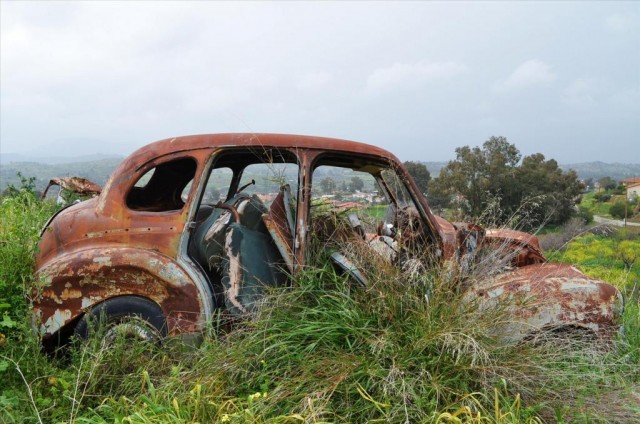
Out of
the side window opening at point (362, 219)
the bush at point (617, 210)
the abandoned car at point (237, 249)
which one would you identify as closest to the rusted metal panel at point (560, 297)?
the abandoned car at point (237, 249)

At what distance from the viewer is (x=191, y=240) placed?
4066 millimetres

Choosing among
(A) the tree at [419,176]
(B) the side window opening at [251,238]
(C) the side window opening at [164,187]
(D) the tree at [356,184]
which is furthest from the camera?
(A) the tree at [419,176]

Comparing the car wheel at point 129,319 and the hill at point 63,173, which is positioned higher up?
the hill at point 63,173

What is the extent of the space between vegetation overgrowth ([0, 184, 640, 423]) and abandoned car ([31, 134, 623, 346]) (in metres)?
0.19

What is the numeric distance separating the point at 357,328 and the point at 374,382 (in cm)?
41

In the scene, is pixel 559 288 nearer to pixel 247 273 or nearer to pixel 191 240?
pixel 247 273

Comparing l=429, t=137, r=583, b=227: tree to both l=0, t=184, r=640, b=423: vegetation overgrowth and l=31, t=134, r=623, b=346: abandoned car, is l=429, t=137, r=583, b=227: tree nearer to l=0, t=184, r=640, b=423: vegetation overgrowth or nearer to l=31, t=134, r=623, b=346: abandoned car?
l=31, t=134, r=623, b=346: abandoned car

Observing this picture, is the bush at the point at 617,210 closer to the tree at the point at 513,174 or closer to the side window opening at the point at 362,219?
the tree at the point at 513,174

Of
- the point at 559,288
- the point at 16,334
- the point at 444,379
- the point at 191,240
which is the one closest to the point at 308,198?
the point at 191,240

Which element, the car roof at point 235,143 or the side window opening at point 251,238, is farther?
the car roof at point 235,143

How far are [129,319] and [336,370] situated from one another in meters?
1.70

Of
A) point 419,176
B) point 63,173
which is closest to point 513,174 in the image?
point 419,176

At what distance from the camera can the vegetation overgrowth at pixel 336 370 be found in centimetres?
281

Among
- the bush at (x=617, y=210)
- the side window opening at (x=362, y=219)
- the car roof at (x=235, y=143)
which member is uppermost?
the car roof at (x=235, y=143)
